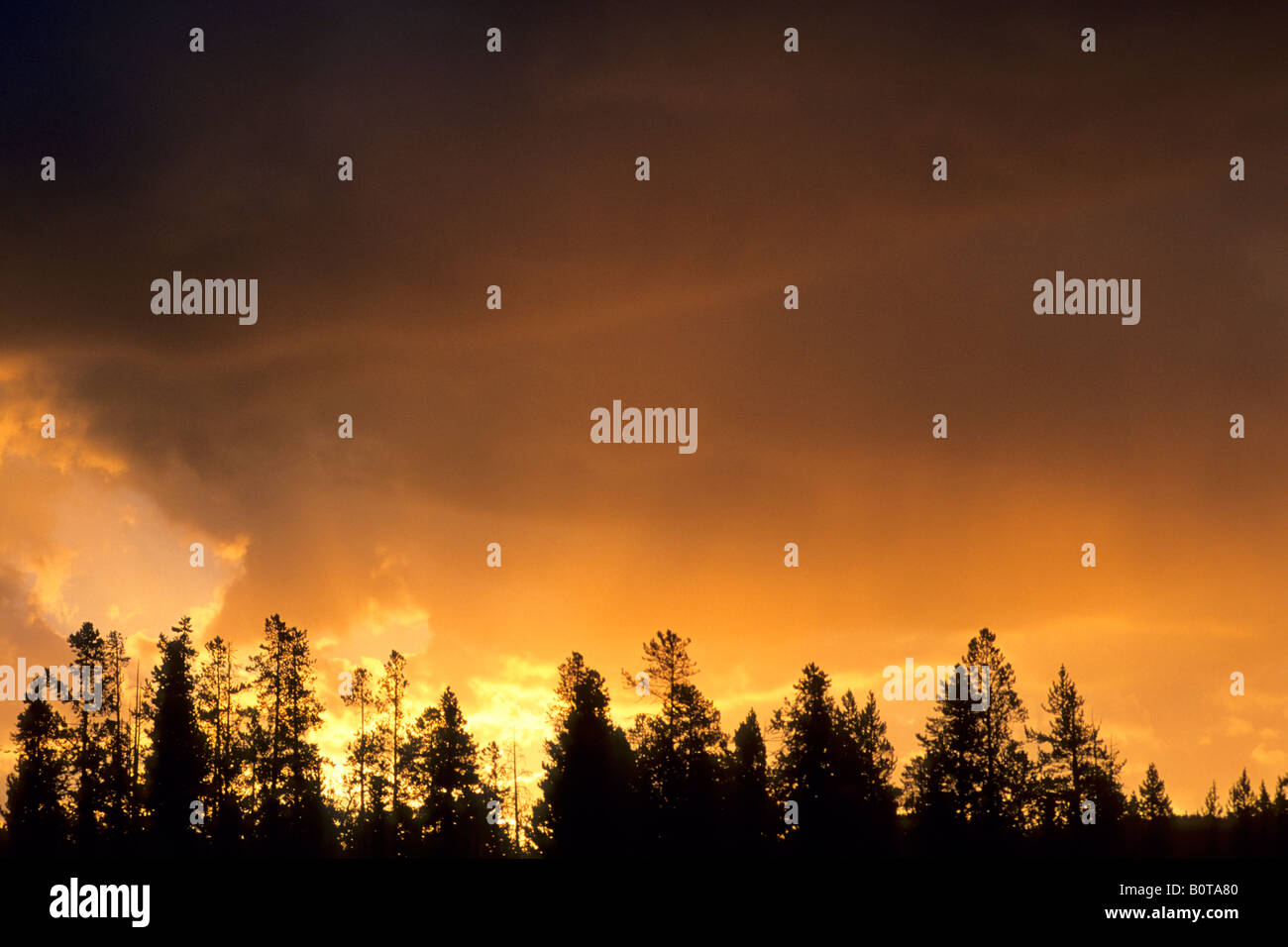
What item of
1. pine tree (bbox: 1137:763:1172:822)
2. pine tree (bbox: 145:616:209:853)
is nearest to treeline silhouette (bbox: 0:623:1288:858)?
pine tree (bbox: 145:616:209:853)

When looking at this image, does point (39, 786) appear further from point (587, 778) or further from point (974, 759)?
point (974, 759)

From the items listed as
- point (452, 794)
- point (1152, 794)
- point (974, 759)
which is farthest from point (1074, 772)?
point (1152, 794)

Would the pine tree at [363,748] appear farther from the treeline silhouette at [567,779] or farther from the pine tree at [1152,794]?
the pine tree at [1152,794]

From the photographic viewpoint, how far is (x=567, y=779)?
5872 cm

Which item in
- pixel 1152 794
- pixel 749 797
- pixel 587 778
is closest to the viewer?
pixel 587 778

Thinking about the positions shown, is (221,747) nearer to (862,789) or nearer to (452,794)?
(452,794)

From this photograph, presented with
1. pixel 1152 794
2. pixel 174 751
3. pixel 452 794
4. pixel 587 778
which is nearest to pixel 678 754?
pixel 587 778

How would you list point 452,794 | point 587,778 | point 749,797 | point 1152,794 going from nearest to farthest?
1. point 587,778
2. point 749,797
3. point 452,794
4. point 1152,794

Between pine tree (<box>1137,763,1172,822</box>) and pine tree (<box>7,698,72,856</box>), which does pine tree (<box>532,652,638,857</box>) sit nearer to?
pine tree (<box>7,698,72,856</box>)

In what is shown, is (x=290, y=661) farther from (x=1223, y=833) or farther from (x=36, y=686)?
(x=1223, y=833)

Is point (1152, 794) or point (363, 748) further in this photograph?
point (1152, 794)
